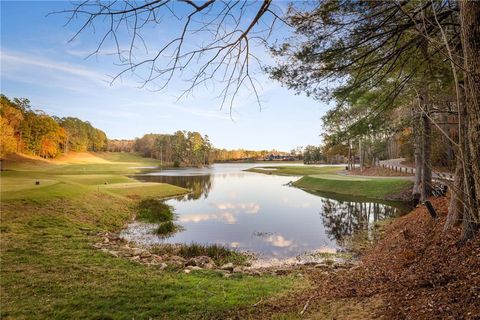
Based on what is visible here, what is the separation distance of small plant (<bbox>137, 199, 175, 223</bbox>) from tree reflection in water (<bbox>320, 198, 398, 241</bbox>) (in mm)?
9520

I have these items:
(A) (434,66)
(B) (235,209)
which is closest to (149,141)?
(B) (235,209)

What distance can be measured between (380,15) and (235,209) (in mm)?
17704

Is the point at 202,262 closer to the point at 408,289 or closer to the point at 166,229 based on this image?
the point at 166,229

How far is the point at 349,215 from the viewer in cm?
1950

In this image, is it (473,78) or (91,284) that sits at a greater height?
(473,78)

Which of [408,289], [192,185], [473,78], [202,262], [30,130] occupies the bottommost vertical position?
[192,185]

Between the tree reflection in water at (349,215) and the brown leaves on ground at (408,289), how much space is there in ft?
23.8

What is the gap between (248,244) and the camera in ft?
42.3

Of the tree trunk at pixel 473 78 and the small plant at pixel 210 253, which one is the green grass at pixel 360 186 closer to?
the small plant at pixel 210 253

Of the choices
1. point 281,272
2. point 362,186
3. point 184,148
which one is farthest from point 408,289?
point 184,148

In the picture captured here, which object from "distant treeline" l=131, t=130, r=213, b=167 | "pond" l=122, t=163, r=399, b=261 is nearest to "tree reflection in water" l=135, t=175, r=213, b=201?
"pond" l=122, t=163, r=399, b=261

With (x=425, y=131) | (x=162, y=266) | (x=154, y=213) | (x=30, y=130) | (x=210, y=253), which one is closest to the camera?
(x=162, y=266)

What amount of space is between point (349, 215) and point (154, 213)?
12617 millimetres

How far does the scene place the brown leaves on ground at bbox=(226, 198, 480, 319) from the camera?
3.66 m
